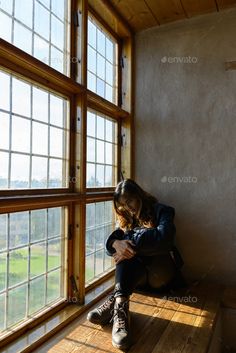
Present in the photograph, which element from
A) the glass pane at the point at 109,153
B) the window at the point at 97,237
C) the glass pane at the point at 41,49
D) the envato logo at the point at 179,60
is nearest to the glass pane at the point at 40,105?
the glass pane at the point at 41,49

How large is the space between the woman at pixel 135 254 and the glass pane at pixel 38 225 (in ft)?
1.44

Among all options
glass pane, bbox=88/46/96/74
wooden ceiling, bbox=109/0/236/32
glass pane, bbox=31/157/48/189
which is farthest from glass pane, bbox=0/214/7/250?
wooden ceiling, bbox=109/0/236/32

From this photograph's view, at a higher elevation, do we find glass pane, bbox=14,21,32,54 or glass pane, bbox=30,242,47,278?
glass pane, bbox=14,21,32,54

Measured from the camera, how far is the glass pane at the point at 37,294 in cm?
159

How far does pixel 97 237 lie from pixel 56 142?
854 millimetres

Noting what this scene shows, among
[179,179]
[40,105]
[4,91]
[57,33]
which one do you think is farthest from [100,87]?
[4,91]

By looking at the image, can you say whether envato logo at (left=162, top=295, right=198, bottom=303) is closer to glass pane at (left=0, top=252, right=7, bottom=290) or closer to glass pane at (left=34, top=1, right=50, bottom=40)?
glass pane at (left=0, top=252, right=7, bottom=290)

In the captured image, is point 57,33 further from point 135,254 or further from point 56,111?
point 135,254

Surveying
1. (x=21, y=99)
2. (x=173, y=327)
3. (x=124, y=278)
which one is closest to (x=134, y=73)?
(x=21, y=99)

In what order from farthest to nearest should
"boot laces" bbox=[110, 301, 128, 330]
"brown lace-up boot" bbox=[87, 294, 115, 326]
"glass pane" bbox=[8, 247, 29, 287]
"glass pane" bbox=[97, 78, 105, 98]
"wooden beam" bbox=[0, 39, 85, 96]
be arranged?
"glass pane" bbox=[97, 78, 105, 98]
"brown lace-up boot" bbox=[87, 294, 115, 326]
"boot laces" bbox=[110, 301, 128, 330]
"glass pane" bbox=[8, 247, 29, 287]
"wooden beam" bbox=[0, 39, 85, 96]

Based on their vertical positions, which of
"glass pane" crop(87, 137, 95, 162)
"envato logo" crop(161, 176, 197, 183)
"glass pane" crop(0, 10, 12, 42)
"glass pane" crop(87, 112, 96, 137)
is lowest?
"envato logo" crop(161, 176, 197, 183)

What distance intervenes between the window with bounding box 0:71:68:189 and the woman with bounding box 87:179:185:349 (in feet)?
1.52

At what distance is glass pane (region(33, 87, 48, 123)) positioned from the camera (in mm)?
1615

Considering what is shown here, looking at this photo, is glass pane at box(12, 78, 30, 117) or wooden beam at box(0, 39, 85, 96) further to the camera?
glass pane at box(12, 78, 30, 117)
